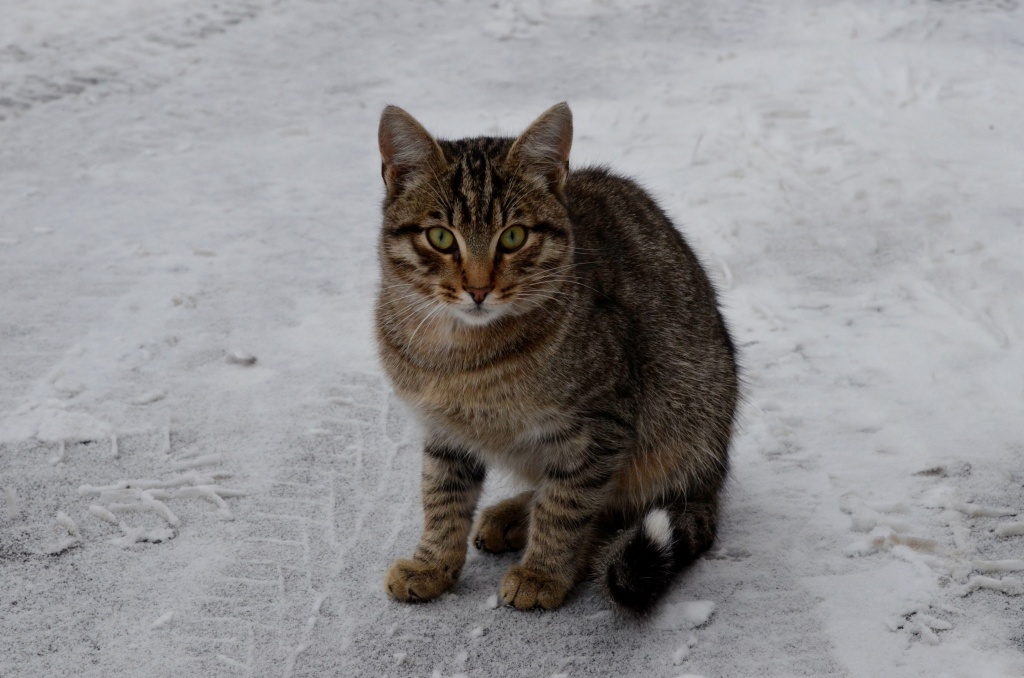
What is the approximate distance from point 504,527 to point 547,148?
4.40 feet

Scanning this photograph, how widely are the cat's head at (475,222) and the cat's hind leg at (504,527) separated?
827 millimetres

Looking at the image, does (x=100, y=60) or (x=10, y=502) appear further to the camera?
(x=100, y=60)

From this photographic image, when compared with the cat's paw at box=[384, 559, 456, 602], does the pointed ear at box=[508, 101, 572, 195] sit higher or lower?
higher

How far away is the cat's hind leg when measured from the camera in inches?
141

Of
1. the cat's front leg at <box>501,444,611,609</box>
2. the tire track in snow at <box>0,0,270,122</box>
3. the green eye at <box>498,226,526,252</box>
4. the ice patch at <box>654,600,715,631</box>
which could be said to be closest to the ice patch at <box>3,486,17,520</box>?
the cat's front leg at <box>501,444,611,609</box>

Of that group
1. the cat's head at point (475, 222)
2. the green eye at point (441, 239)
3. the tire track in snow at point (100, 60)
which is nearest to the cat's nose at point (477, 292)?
the cat's head at point (475, 222)

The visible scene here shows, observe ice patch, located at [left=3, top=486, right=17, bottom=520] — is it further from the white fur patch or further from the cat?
the white fur patch

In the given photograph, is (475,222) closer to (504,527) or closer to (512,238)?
(512,238)

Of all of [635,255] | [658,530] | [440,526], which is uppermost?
[635,255]

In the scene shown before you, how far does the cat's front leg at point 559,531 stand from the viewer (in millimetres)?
→ 3199

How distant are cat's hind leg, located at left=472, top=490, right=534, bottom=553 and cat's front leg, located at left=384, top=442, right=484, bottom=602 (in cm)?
18

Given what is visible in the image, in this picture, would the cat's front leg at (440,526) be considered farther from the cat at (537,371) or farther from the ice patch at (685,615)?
the ice patch at (685,615)

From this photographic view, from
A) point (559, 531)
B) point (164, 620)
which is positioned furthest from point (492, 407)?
point (164, 620)

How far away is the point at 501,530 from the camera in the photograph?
3584 mm
